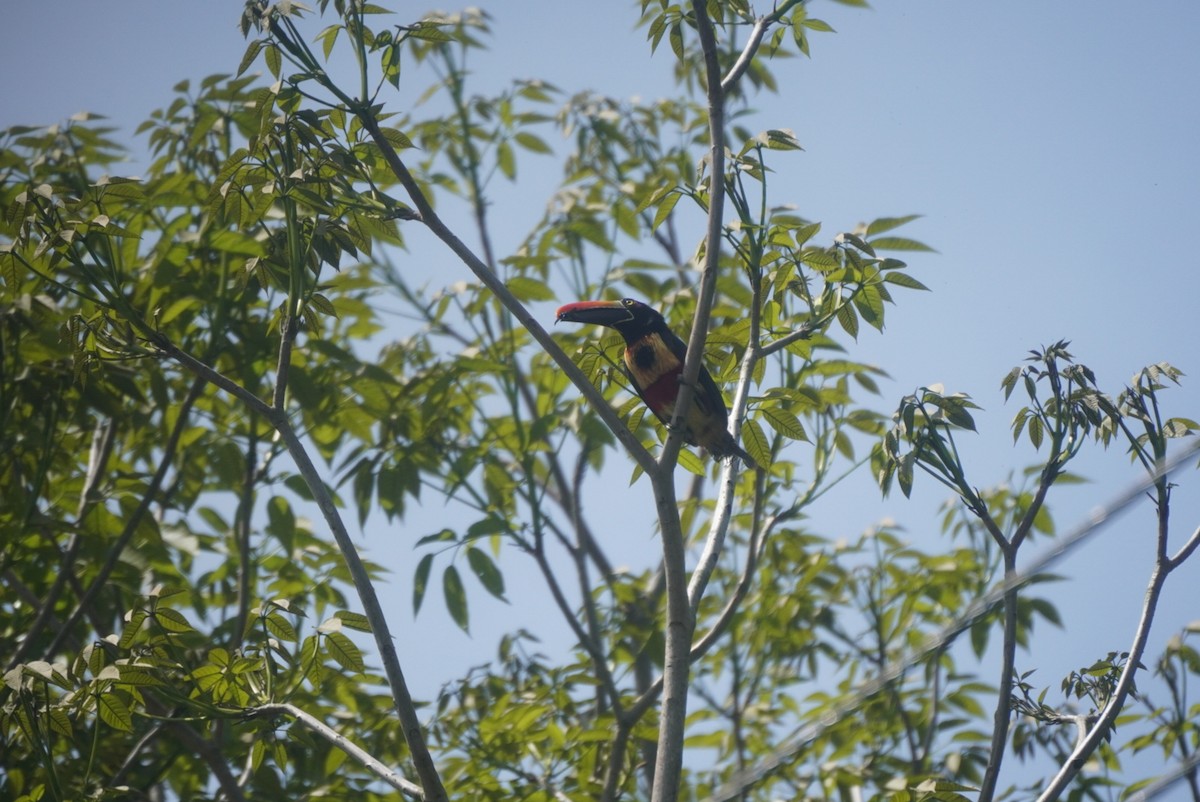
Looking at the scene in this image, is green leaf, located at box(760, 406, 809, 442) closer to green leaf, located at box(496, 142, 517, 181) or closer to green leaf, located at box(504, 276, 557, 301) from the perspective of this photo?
green leaf, located at box(504, 276, 557, 301)

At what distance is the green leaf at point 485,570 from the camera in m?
3.32

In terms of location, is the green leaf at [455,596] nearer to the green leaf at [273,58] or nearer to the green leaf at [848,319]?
the green leaf at [848,319]

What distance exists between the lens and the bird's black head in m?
3.49

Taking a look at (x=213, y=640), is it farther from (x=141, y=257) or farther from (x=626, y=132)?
(x=626, y=132)

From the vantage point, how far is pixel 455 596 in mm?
3398

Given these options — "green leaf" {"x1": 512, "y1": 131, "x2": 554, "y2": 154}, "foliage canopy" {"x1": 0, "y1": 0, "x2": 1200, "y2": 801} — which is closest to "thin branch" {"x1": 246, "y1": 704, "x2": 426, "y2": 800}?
"foliage canopy" {"x1": 0, "y1": 0, "x2": 1200, "y2": 801}

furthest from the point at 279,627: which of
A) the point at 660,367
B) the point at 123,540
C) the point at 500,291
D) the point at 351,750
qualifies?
the point at 660,367

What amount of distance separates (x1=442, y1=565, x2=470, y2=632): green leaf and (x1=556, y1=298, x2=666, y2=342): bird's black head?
0.83 meters

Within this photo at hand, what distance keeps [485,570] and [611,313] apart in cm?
87

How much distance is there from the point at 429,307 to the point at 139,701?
2065 mm

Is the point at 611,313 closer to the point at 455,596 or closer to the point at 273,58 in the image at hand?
the point at 455,596

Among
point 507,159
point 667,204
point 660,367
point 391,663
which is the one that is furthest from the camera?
point 507,159

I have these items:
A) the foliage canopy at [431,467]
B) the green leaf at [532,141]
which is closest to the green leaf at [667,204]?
the foliage canopy at [431,467]

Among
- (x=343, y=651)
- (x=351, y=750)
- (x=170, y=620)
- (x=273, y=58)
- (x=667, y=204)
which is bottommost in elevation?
(x=351, y=750)
